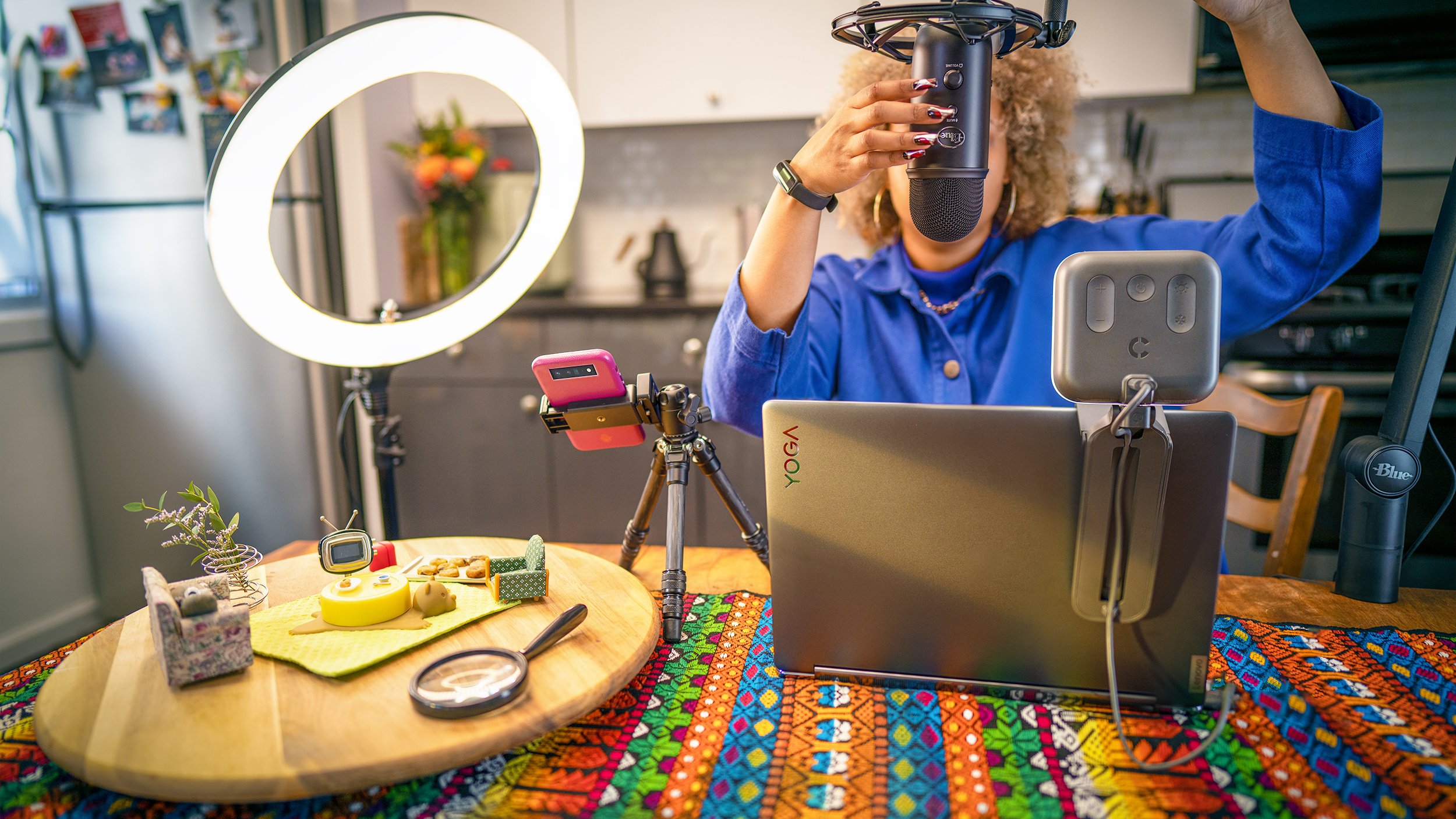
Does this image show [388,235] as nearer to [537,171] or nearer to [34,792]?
[537,171]

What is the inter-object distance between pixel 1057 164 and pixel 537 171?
0.81 m

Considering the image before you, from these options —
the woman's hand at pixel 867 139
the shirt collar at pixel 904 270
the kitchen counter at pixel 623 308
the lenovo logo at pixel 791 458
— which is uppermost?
the woman's hand at pixel 867 139

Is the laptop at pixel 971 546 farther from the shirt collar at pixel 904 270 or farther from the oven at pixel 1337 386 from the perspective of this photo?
the oven at pixel 1337 386

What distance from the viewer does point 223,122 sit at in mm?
2033

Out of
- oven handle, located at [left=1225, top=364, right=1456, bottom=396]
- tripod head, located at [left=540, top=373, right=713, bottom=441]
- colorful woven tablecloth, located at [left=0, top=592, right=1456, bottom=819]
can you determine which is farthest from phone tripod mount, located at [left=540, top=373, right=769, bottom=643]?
oven handle, located at [left=1225, top=364, right=1456, bottom=396]

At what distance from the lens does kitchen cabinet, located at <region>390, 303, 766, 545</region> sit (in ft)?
7.55

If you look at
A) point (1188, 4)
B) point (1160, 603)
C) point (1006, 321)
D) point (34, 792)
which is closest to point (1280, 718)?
point (1160, 603)

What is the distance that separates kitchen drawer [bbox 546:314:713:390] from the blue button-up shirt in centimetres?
103

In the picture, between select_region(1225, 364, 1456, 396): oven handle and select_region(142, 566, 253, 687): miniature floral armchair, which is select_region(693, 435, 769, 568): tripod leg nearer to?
select_region(142, 566, 253, 687): miniature floral armchair

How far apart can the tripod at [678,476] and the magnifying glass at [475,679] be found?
0.38 feet

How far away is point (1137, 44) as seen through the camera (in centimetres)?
218

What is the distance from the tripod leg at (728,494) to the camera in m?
0.84

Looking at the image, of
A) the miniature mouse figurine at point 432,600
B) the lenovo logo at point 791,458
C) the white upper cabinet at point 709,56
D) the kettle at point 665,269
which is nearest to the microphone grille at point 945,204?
the lenovo logo at point 791,458

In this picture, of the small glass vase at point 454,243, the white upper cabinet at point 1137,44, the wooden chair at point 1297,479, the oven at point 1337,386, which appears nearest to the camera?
the wooden chair at point 1297,479
